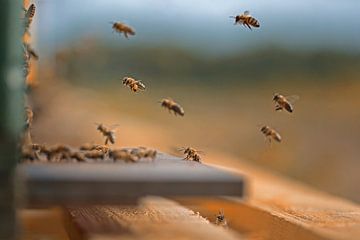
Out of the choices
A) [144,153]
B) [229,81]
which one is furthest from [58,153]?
[229,81]

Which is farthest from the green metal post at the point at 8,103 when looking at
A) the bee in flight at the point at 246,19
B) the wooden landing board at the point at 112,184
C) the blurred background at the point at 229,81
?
the blurred background at the point at 229,81

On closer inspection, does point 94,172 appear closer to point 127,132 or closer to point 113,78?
point 127,132

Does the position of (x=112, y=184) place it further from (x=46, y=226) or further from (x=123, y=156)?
(x=46, y=226)

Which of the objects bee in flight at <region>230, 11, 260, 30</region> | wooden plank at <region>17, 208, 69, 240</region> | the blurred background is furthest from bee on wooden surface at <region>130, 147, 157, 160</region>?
the blurred background

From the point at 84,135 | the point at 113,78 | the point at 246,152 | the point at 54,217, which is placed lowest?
the point at 54,217

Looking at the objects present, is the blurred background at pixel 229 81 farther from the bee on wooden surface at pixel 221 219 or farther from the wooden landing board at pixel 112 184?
the wooden landing board at pixel 112 184

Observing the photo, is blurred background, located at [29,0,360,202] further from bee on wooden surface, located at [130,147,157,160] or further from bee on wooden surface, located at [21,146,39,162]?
bee on wooden surface, located at [21,146,39,162]

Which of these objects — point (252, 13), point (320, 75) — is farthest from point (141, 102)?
point (252, 13)

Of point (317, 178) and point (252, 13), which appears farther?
point (317, 178)
